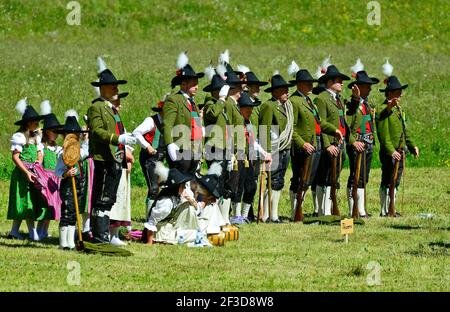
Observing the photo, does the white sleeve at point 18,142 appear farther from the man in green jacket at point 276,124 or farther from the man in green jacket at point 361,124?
the man in green jacket at point 361,124

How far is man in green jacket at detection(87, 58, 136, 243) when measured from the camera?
14406 millimetres

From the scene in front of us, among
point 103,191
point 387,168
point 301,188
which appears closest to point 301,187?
point 301,188

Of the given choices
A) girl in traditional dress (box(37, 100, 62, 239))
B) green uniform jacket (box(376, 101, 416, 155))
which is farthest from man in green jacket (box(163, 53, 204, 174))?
green uniform jacket (box(376, 101, 416, 155))

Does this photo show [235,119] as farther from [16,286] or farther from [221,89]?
[16,286]

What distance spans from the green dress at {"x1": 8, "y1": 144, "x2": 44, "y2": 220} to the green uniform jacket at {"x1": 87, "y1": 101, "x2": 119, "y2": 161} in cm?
129

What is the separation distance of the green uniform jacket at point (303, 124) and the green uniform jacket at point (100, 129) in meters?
4.48

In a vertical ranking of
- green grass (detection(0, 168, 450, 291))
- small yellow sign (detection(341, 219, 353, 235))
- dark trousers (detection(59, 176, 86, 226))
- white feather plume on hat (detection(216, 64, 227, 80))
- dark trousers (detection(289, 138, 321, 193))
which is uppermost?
white feather plume on hat (detection(216, 64, 227, 80))

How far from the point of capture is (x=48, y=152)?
15922 millimetres

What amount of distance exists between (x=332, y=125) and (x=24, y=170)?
208 inches

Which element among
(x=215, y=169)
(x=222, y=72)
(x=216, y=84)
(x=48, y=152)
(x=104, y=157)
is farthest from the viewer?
(x=222, y=72)

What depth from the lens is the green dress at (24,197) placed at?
50.2ft

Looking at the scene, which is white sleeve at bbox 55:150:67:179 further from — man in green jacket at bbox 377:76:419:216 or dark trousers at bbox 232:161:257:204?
man in green jacket at bbox 377:76:419:216

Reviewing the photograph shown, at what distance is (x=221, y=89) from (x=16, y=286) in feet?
18.1

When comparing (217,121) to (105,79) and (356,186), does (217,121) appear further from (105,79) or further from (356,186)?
(356,186)
